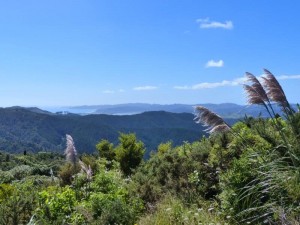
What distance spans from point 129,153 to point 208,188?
33.2ft

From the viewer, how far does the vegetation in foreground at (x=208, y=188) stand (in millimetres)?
5117

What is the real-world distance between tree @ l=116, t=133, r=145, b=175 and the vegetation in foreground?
325 inches

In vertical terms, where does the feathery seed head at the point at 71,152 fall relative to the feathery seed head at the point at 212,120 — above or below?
below

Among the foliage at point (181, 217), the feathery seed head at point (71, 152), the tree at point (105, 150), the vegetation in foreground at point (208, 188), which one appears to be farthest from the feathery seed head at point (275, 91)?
the tree at point (105, 150)

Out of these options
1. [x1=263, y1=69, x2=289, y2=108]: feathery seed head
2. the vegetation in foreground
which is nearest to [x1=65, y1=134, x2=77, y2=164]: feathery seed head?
the vegetation in foreground

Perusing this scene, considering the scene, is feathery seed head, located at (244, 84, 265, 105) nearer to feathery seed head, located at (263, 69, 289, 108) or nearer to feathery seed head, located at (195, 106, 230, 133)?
feathery seed head, located at (263, 69, 289, 108)

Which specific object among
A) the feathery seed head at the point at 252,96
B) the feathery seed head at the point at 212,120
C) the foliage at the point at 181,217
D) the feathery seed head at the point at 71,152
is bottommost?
the foliage at the point at 181,217

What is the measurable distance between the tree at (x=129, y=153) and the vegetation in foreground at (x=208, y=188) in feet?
27.1

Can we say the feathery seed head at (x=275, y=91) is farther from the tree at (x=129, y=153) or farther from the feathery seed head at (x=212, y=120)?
the tree at (x=129, y=153)

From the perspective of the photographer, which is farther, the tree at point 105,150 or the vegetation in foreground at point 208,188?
the tree at point 105,150

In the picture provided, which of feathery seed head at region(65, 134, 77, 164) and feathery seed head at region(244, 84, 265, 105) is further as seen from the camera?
feathery seed head at region(65, 134, 77, 164)

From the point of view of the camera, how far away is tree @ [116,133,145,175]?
17094 millimetres

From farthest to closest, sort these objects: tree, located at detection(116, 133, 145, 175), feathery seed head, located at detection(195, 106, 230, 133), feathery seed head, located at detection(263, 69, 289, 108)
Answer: tree, located at detection(116, 133, 145, 175)
feathery seed head, located at detection(195, 106, 230, 133)
feathery seed head, located at detection(263, 69, 289, 108)

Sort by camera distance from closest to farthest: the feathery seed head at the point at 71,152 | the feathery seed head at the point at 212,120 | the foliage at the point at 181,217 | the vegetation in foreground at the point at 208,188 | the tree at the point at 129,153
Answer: the vegetation in foreground at the point at 208,188 → the foliage at the point at 181,217 → the feathery seed head at the point at 212,120 → the feathery seed head at the point at 71,152 → the tree at the point at 129,153
